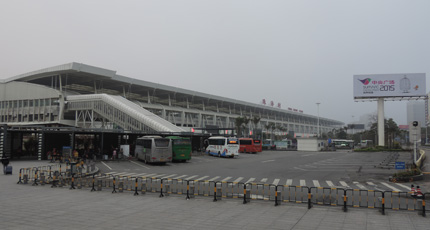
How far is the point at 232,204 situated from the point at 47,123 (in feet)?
215

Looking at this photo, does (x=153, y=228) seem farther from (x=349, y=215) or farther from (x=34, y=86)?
(x=34, y=86)

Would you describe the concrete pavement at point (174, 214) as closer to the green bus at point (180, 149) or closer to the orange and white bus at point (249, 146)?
the green bus at point (180, 149)

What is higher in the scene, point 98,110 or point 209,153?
point 98,110

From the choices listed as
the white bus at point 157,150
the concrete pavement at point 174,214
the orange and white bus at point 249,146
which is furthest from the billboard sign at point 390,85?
the concrete pavement at point 174,214

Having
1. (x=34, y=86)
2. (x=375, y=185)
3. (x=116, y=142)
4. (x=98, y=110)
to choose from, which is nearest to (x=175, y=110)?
(x=98, y=110)

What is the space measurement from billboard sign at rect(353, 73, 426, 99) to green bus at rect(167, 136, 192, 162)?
3822cm

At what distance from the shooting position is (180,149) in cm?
3584

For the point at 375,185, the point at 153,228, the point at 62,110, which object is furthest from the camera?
the point at 62,110

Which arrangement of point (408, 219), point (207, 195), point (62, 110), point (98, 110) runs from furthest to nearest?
1. point (62, 110)
2. point (98, 110)
3. point (207, 195)
4. point (408, 219)

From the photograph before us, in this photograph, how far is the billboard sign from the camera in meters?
55.6

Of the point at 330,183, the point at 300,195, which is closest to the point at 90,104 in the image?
the point at 330,183

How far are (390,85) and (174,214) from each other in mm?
57120

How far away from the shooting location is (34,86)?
69812 millimetres

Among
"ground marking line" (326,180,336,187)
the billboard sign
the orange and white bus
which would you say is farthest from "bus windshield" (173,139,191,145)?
the billboard sign
